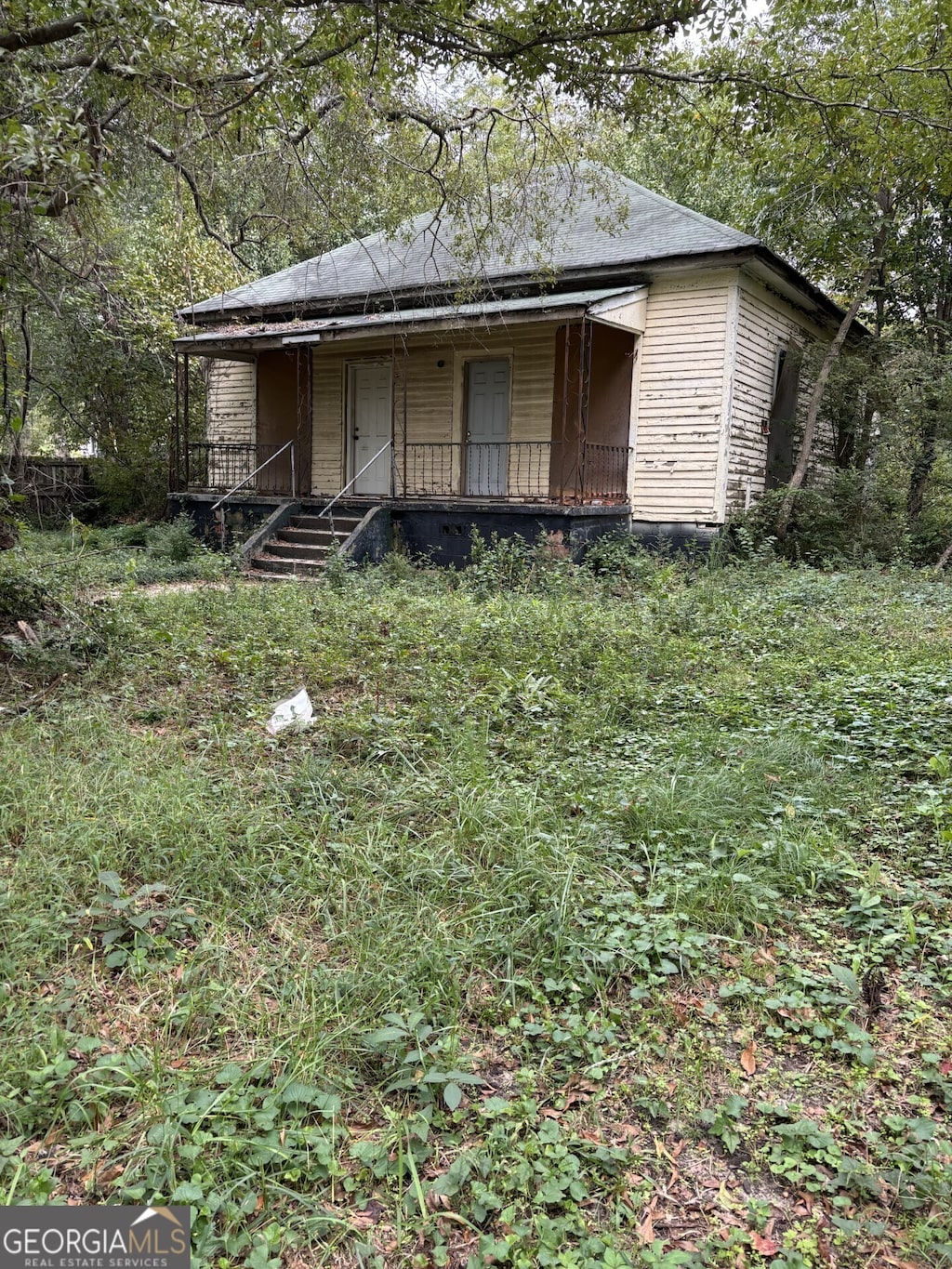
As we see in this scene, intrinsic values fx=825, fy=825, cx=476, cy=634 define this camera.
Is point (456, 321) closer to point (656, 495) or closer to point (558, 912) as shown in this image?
point (656, 495)

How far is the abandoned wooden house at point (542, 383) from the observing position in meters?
11.1

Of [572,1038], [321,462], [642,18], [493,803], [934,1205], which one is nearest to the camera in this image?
[934,1205]

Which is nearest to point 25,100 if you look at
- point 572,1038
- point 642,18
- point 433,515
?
point 642,18

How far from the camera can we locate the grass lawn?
6.35 ft

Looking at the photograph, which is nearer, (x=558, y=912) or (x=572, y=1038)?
(x=572, y=1038)

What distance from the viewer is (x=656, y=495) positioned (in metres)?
11.9

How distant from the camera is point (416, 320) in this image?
11250 mm

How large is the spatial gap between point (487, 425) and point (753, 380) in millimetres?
4062

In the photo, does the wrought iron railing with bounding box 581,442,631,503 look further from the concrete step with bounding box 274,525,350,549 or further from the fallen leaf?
the fallen leaf

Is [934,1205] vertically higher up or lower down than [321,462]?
lower down

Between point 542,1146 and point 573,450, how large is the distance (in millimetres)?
10831

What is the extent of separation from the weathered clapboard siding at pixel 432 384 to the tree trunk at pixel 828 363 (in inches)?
142

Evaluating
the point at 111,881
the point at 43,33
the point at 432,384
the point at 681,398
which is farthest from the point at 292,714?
the point at 432,384

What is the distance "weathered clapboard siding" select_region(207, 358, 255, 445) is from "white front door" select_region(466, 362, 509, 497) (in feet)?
16.1
